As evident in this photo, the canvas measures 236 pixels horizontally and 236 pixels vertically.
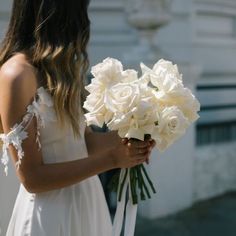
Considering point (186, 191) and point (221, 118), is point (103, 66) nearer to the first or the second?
point (186, 191)

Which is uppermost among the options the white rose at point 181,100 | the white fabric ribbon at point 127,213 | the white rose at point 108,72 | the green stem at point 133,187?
the white rose at point 108,72

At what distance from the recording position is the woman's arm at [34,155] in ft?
6.10

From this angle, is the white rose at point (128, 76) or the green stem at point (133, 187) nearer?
the white rose at point (128, 76)

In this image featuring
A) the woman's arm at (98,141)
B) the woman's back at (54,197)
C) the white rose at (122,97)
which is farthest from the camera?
the woman's arm at (98,141)

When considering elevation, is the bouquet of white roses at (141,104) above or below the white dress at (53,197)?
above

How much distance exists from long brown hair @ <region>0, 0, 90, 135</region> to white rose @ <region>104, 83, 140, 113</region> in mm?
180

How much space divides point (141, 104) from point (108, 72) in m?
0.18

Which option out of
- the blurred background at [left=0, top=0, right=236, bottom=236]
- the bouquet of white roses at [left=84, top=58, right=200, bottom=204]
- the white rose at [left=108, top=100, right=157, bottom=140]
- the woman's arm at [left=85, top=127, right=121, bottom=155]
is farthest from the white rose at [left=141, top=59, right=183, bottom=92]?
the blurred background at [left=0, top=0, right=236, bottom=236]

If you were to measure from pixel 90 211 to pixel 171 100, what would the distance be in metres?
0.57

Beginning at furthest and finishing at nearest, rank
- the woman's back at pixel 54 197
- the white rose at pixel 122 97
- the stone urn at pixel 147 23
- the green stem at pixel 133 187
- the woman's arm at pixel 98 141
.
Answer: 1. the stone urn at pixel 147 23
2. the woman's arm at pixel 98 141
3. the green stem at pixel 133 187
4. the woman's back at pixel 54 197
5. the white rose at pixel 122 97

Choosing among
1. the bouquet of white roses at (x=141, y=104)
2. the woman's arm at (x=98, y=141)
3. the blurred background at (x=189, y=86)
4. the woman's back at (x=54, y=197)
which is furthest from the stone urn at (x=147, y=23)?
the bouquet of white roses at (x=141, y=104)

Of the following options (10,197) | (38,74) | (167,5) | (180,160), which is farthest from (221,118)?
(38,74)

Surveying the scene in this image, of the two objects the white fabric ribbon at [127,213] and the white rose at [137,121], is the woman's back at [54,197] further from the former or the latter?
the white rose at [137,121]

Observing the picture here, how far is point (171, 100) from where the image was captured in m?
1.92
